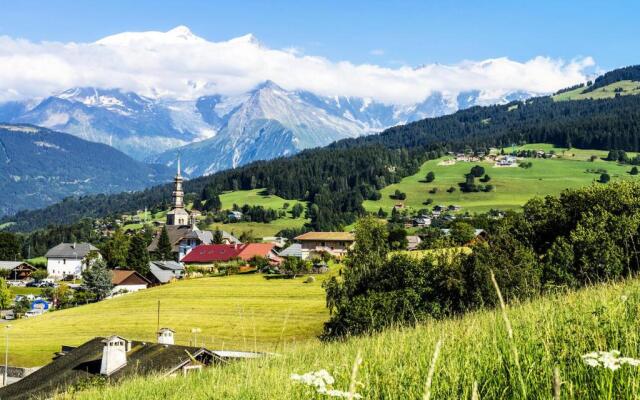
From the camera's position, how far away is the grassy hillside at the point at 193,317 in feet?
190

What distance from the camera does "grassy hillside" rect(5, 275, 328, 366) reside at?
57.8 metres

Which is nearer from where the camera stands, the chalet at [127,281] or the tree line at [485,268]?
the tree line at [485,268]

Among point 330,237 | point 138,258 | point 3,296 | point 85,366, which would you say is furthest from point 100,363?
point 330,237

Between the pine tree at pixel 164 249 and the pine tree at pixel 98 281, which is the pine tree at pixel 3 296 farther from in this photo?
the pine tree at pixel 164 249

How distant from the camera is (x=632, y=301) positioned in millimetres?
7176

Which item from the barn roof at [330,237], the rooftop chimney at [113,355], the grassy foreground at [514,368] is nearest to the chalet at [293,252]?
the barn roof at [330,237]

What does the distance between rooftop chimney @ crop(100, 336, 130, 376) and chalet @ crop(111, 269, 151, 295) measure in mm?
77422

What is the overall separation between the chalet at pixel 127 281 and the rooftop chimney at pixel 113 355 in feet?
254

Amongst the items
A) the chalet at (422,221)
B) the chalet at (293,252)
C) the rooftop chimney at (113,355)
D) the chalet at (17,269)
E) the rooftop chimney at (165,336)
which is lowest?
the chalet at (17,269)

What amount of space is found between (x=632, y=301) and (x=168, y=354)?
28.0m

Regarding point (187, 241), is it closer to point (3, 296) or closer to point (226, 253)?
point (226, 253)

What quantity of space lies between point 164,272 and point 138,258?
19.7ft

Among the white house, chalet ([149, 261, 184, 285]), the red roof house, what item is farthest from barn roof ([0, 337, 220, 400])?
the white house

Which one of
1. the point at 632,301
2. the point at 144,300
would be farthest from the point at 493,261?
the point at 144,300
